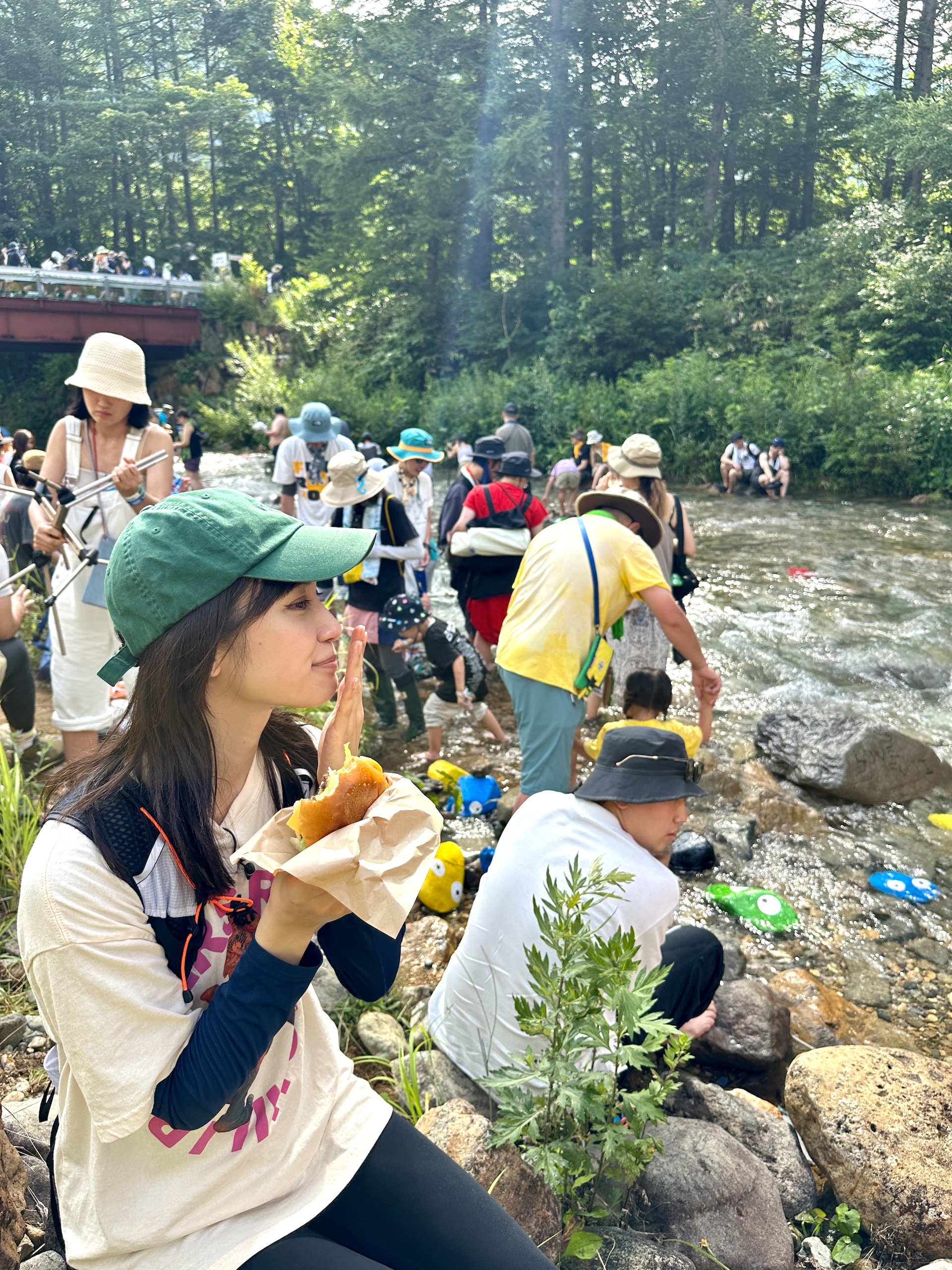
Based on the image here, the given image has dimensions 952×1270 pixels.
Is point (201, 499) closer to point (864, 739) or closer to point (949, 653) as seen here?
point (864, 739)

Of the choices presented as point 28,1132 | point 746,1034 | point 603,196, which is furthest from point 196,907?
point 603,196

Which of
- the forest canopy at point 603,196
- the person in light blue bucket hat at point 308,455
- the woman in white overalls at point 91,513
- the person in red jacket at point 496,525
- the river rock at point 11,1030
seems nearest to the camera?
the river rock at point 11,1030

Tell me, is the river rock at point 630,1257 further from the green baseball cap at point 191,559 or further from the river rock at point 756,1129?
the green baseball cap at point 191,559

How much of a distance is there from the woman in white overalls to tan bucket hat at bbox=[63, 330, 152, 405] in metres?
0.02

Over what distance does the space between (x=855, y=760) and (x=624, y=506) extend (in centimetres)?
225

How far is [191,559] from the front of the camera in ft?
4.63

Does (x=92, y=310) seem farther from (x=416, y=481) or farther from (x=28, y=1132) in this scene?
(x=28, y=1132)

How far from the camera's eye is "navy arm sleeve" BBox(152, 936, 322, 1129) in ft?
4.31

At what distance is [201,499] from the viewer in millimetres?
1464

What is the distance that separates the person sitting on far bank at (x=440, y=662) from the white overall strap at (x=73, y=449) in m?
2.18

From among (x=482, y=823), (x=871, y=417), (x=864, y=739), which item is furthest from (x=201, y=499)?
(x=871, y=417)

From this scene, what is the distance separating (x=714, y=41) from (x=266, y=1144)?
1419 inches

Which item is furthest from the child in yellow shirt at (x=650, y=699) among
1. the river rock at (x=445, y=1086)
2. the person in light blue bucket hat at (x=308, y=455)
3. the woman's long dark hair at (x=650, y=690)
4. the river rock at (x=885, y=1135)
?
the person in light blue bucket hat at (x=308, y=455)

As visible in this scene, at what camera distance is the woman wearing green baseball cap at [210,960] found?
131 centimetres
